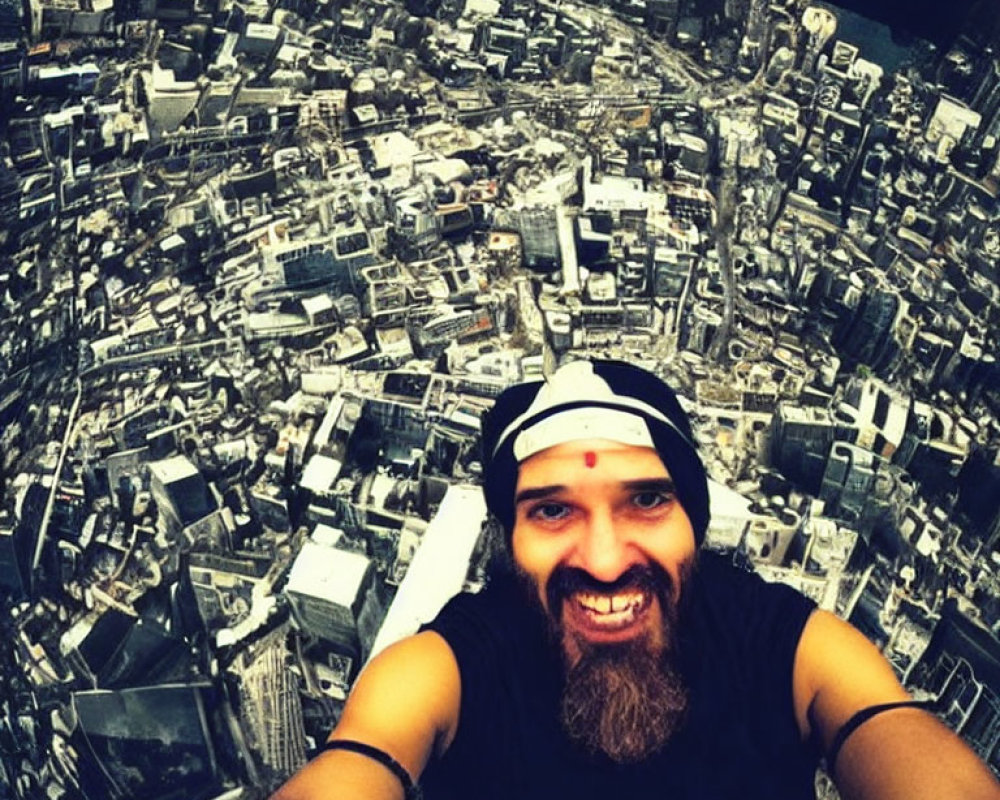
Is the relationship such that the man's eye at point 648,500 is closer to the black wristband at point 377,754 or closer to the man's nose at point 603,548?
the man's nose at point 603,548

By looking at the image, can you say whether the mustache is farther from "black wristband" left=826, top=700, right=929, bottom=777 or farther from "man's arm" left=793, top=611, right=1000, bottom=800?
"black wristband" left=826, top=700, right=929, bottom=777

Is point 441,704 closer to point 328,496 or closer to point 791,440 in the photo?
point 328,496

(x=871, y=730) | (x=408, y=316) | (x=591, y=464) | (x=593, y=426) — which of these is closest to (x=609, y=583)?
(x=591, y=464)

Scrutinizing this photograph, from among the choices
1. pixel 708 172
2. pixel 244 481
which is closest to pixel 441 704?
pixel 244 481

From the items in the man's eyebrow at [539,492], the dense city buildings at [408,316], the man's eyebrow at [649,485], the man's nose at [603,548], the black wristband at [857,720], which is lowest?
the dense city buildings at [408,316]

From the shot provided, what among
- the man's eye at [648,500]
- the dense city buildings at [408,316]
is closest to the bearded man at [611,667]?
the man's eye at [648,500]

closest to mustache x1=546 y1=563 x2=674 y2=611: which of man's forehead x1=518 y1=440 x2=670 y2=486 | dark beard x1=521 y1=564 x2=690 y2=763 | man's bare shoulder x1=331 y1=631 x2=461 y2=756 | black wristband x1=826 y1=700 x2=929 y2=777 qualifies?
dark beard x1=521 y1=564 x2=690 y2=763
